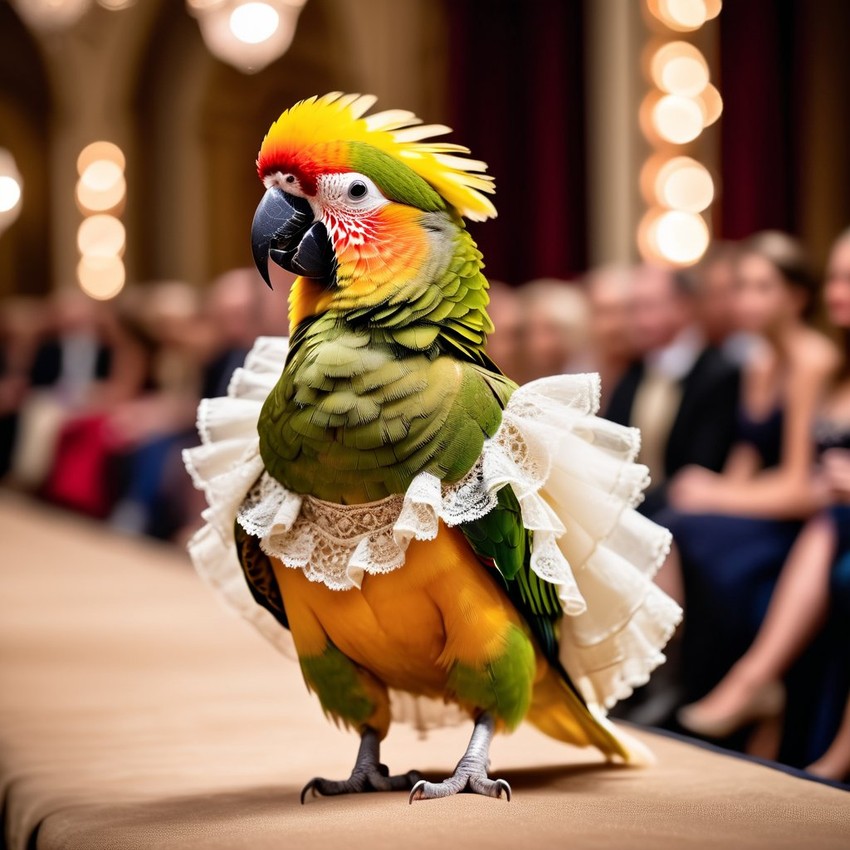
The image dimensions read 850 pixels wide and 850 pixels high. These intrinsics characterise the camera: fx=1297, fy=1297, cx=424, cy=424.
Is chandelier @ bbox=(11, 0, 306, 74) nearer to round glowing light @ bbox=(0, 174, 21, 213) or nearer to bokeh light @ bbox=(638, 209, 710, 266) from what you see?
bokeh light @ bbox=(638, 209, 710, 266)

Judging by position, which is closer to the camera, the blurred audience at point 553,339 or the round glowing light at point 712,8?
the blurred audience at point 553,339

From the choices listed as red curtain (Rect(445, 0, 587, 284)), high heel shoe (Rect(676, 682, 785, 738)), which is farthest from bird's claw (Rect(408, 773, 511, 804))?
red curtain (Rect(445, 0, 587, 284))

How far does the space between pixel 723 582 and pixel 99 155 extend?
25.4 feet

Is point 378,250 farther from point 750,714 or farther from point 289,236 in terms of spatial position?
point 750,714

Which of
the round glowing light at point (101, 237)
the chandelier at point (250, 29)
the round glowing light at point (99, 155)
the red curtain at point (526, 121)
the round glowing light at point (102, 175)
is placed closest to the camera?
the chandelier at point (250, 29)

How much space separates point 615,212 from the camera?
19.0 feet

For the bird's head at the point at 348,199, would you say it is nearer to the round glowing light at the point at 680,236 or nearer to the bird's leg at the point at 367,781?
the bird's leg at the point at 367,781

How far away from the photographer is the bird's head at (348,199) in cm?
137

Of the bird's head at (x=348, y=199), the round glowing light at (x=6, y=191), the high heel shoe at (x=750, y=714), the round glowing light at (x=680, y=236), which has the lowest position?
the high heel shoe at (x=750, y=714)

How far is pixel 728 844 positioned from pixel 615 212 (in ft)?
15.5

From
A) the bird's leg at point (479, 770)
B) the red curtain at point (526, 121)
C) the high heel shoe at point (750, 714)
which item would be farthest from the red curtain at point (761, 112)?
the bird's leg at point (479, 770)

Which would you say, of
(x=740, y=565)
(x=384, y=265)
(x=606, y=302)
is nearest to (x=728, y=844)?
(x=384, y=265)

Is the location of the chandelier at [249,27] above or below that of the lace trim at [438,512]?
above

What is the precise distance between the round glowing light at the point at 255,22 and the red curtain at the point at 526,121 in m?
1.83
